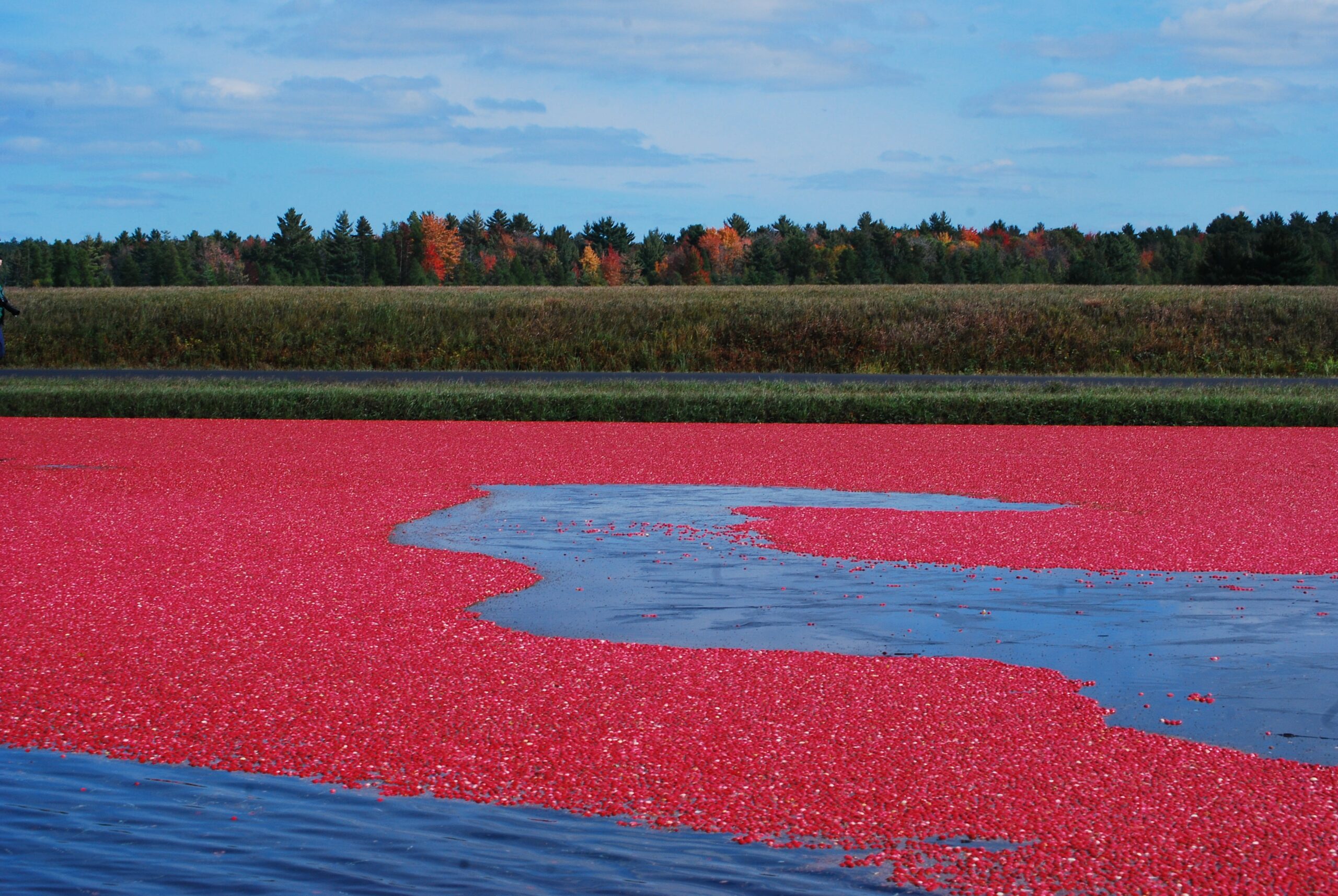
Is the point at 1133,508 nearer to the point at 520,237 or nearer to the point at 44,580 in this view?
the point at 44,580

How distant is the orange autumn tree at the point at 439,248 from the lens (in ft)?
422

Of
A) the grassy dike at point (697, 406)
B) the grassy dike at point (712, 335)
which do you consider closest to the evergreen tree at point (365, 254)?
the grassy dike at point (712, 335)

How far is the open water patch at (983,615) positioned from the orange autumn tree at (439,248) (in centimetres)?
11959

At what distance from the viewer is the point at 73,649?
21.4ft

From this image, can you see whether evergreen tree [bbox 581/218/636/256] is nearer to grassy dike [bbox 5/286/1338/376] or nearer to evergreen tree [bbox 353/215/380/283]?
evergreen tree [bbox 353/215/380/283]

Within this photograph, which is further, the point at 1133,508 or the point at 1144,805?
the point at 1133,508

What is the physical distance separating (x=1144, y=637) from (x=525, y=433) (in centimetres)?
1366

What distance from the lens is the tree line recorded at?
102m

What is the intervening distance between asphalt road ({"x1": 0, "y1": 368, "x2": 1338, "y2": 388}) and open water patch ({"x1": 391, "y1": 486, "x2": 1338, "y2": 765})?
680 inches

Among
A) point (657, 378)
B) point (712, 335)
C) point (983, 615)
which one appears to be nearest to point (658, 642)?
point (983, 615)

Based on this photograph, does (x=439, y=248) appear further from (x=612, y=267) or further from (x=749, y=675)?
(x=749, y=675)

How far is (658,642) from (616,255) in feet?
437

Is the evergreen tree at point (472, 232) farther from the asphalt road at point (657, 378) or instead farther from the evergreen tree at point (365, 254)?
the asphalt road at point (657, 378)

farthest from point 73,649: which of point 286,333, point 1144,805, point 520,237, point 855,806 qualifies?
point 520,237
